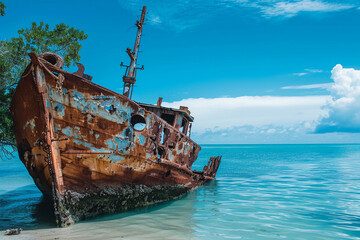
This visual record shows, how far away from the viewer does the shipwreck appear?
5.96 meters

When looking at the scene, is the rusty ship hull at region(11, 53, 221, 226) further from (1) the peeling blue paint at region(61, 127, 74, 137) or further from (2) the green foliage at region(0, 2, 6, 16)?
(2) the green foliage at region(0, 2, 6, 16)

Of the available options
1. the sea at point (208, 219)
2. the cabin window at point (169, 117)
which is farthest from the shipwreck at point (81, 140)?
the cabin window at point (169, 117)

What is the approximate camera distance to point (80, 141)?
6.30 meters

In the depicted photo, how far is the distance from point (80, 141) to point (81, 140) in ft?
0.11

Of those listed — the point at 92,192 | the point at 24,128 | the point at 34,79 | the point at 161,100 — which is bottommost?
the point at 92,192

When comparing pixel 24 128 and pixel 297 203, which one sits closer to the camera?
pixel 24 128

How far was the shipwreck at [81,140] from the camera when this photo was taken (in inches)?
235

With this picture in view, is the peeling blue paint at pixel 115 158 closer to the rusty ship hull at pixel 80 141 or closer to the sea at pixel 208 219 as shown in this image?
the rusty ship hull at pixel 80 141

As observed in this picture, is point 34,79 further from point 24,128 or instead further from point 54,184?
point 54,184

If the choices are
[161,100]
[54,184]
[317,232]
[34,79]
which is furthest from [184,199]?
[34,79]

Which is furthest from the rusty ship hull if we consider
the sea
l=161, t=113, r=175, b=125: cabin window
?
l=161, t=113, r=175, b=125: cabin window

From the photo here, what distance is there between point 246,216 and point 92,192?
192 inches

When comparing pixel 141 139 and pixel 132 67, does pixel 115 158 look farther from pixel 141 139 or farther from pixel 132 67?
pixel 132 67

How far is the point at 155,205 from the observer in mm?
8836
